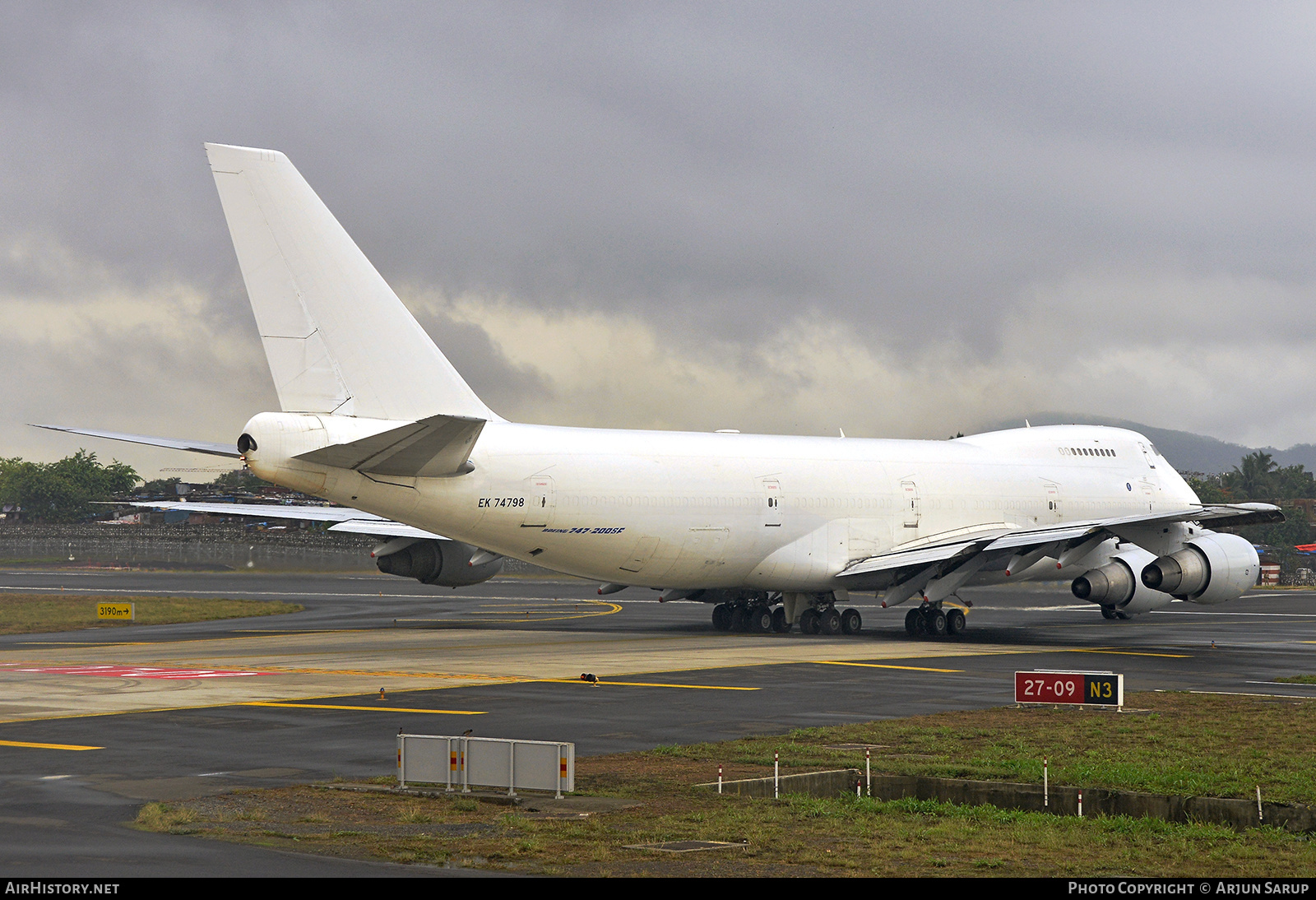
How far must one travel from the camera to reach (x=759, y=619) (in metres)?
38.8

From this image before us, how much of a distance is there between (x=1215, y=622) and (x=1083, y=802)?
3469 cm

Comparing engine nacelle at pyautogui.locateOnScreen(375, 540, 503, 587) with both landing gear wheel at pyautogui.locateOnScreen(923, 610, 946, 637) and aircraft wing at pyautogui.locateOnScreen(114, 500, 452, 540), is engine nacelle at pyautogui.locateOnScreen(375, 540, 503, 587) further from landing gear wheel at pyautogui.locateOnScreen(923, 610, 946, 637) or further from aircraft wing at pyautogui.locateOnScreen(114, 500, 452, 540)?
landing gear wheel at pyautogui.locateOnScreen(923, 610, 946, 637)

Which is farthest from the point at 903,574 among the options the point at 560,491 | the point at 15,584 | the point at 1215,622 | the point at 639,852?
the point at 15,584

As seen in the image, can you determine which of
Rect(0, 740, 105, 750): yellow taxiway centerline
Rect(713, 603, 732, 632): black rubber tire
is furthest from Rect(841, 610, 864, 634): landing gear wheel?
Rect(0, 740, 105, 750): yellow taxiway centerline

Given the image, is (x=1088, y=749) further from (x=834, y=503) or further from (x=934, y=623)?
(x=834, y=503)

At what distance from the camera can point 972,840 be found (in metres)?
11.1

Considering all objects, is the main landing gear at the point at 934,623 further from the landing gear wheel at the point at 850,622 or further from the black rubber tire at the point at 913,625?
the landing gear wheel at the point at 850,622

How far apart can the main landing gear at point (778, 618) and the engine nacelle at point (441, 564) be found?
23.2 ft

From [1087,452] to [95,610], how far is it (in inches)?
1309

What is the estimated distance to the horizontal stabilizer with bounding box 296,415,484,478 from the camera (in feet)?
83.7

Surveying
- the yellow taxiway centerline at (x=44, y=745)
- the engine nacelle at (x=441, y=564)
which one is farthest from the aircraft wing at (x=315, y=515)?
the yellow taxiway centerline at (x=44, y=745)

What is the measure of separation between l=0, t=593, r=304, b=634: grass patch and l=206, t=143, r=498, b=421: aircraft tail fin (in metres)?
16.3

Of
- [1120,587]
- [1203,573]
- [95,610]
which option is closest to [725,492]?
[1120,587]

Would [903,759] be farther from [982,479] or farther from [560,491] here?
[982,479]
